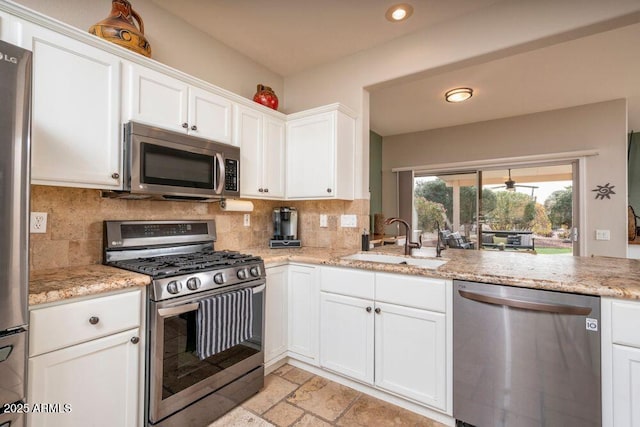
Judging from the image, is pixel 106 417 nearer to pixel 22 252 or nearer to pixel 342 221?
pixel 22 252

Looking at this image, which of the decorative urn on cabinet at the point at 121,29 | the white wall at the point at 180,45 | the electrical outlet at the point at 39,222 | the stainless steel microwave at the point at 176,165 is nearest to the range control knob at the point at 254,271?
the stainless steel microwave at the point at 176,165

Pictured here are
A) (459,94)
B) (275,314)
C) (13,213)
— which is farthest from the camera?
(459,94)

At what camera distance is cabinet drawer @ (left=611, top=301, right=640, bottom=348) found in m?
1.30

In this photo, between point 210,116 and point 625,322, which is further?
point 210,116

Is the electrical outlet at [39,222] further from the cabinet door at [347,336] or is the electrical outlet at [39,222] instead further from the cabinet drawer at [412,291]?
the cabinet drawer at [412,291]

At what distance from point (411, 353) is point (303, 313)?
83 centimetres

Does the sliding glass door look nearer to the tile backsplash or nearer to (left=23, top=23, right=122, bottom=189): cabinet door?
the tile backsplash

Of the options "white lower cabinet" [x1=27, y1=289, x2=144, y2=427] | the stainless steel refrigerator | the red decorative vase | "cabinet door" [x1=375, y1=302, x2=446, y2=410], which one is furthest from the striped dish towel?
the red decorative vase

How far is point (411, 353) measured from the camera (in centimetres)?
183

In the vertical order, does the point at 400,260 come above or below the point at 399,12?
below

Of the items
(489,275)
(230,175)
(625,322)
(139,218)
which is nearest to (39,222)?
(139,218)

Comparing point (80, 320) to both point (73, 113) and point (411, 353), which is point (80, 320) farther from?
point (411, 353)

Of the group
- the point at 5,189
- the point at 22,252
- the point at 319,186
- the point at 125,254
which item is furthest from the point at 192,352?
the point at 319,186

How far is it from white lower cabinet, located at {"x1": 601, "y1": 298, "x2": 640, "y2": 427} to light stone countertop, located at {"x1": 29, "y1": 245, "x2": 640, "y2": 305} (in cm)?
8
